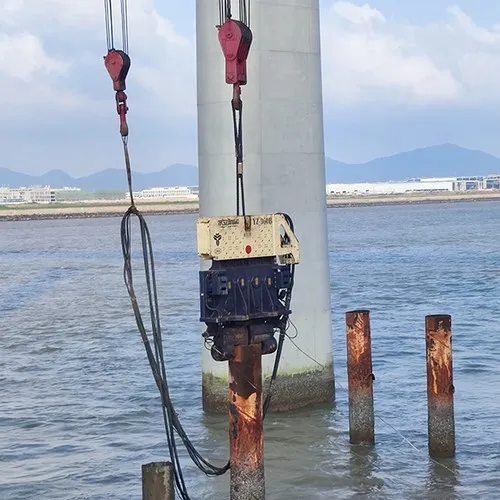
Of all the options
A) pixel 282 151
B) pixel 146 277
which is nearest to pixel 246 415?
pixel 146 277

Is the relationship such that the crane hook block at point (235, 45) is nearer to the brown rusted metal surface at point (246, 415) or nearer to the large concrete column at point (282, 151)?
the brown rusted metal surface at point (246, 415)

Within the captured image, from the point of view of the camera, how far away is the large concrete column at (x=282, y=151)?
16406 mm

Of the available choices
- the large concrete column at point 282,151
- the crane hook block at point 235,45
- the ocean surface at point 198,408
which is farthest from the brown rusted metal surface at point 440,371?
the crane hook block at point 235,45

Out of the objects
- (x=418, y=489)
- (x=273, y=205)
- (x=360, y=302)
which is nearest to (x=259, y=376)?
(x=418, y=489)

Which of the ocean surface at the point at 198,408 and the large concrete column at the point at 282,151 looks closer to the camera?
the ocean surface at the point at 198,408

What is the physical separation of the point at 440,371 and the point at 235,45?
5.50m

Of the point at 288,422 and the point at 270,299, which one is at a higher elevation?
the point at 270,299

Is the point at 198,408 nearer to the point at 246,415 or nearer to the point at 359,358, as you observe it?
the point at 359,358

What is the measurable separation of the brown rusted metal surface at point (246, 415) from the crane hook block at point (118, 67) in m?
3.40

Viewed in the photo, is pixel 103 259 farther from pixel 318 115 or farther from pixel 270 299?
pixel 270 299

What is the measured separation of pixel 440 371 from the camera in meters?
14.1

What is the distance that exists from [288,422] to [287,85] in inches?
206

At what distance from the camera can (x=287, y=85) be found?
16672 millimetres

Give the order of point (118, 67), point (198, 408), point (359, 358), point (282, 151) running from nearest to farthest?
point (118, 67) → point (359, 358) → point (282, 151) → point (198, 408)
